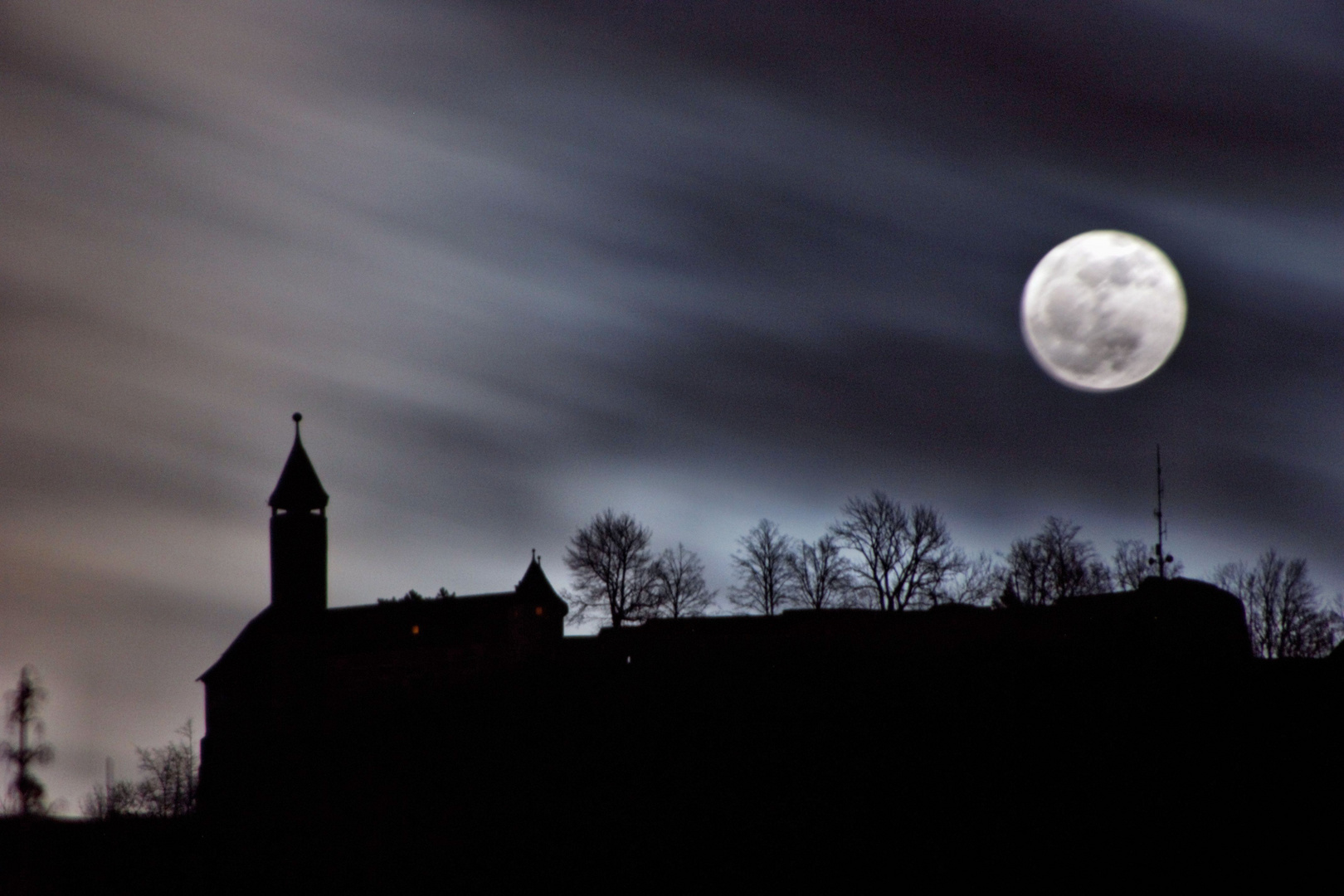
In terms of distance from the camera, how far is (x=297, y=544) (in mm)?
67750

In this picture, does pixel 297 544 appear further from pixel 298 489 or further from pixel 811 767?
pixel 811 767

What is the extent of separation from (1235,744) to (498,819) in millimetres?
21967

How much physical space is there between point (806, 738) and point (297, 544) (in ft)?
115

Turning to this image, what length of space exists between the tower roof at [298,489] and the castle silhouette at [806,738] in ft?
50.9

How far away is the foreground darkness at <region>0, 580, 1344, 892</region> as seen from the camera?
36.1 meters

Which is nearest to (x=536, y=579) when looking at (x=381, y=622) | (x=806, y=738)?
(x=381, y=622)

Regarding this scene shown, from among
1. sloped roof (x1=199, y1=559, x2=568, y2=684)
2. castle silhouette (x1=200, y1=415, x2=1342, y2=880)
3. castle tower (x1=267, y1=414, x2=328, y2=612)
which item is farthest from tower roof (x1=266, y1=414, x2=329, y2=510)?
castle silhouette (x1=200, y1=415, x2=1342, y2=880)

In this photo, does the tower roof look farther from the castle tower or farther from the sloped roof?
the sloped roof

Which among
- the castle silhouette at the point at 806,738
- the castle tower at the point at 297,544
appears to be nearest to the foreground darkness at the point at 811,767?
the castle silhouette at the point at 806,738

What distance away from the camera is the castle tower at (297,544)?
6725 centimetres

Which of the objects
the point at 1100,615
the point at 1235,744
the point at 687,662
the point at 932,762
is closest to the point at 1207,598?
the point at 1100,615

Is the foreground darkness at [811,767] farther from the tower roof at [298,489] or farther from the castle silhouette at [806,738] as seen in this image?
the tower roof at [298,489]

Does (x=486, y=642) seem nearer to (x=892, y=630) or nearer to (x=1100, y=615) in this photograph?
(x=892, y=630)

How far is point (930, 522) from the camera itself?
3051 inches
